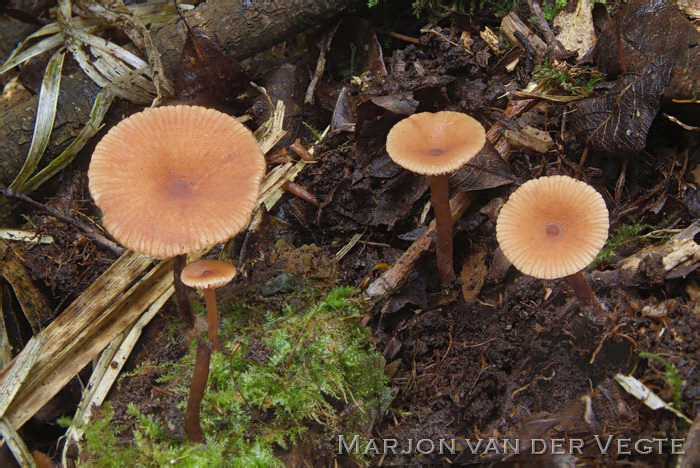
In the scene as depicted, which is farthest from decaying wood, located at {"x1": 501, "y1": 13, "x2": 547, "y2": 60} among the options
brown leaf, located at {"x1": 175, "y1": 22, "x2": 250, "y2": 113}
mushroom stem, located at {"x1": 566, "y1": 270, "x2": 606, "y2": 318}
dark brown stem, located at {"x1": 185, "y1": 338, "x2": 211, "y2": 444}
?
dark brown stem, located at {"x1": 185, "y1": 338, "x2": 211, "y2": 444}

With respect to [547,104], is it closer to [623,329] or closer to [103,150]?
[623,329]

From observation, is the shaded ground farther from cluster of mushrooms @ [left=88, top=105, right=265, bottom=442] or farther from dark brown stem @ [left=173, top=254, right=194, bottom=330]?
cluster of mushrooms @ [left=88, top=105, right=265, bottom=442]

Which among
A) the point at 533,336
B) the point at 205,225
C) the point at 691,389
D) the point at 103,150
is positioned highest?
the point at 103,150

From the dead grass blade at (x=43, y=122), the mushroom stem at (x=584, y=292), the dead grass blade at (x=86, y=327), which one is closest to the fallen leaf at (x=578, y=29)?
the mushroom stem at (x=584, y=292)

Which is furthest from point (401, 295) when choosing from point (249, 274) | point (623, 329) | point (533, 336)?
point (623, 329)

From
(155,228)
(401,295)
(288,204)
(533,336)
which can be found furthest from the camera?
(288,204)

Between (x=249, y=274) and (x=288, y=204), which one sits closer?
(x=249, y=274)
